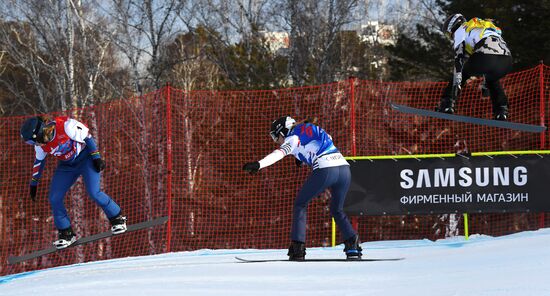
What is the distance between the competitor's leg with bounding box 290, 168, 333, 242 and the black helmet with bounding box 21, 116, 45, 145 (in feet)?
9.68

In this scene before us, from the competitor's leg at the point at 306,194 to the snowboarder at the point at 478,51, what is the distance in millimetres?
1649

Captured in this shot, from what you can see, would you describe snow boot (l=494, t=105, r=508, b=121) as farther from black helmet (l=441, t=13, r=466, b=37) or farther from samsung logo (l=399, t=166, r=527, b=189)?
samsung logo (l=399, t=166, r=527, b=189)

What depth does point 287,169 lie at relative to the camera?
17.5m

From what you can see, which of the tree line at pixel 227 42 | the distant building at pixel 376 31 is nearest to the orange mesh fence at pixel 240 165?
the tree line at pixel 227 42

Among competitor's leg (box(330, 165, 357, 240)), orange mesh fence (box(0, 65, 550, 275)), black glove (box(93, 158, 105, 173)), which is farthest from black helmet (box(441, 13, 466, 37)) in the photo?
orange mesh fence (box(0, 65, 550, 275))

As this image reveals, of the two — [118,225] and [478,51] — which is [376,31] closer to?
[118,225]

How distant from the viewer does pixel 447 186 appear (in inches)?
440

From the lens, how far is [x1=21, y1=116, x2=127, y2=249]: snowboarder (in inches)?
343

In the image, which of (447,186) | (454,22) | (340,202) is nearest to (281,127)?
(340,202)

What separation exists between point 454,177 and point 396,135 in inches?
237

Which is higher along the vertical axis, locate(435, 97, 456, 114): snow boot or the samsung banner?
locate(435, 97, 456, 114): snow boot

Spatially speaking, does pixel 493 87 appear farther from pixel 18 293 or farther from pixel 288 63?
pixel 288 63

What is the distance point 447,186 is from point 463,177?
0.26 meters

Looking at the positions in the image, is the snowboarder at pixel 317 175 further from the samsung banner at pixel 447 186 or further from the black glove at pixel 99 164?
the samsung banner at pixel 447 186
